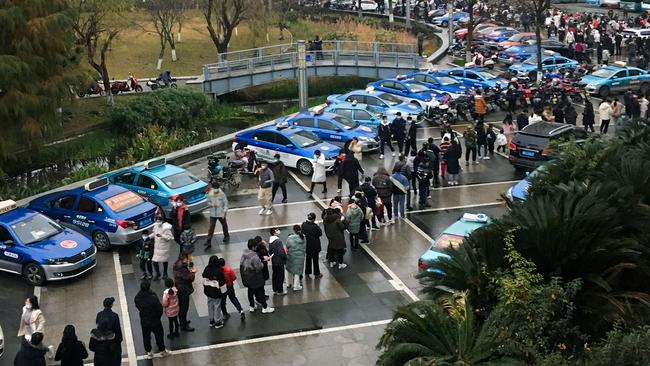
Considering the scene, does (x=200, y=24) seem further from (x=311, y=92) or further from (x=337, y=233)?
(x=337, y=233)

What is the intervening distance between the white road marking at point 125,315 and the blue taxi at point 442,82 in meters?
18.9

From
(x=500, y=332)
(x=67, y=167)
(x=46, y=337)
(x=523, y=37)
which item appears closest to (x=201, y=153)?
(x=67, y=167)

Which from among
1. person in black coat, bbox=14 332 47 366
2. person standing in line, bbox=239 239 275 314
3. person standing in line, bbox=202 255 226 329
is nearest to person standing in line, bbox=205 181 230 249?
person standing in line, bbox=239 239 275 314

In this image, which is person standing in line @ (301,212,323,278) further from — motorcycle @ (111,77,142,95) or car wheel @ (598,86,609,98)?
motorcycle @ (111,77,142,95)

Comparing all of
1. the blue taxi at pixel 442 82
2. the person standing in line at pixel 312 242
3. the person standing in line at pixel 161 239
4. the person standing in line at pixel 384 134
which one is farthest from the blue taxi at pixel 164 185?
the blue taxi at pixel 442 82

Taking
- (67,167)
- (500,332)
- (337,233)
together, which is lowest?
(67,167)

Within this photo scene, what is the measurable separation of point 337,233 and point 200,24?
148 feet

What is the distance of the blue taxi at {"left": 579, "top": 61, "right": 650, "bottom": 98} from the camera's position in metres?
34.6

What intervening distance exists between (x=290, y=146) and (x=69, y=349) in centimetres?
1333

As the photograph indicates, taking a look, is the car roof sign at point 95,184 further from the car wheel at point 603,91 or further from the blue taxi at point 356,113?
the car wheel at point 603,91

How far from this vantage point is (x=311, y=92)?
4288 centimetres

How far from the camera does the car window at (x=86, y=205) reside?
18766 millimetres

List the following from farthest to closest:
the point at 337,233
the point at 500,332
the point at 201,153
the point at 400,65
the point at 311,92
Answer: the point at 311,92, the point at 400,65, the point at 201,153, the point at 337,233, the point at 500,332

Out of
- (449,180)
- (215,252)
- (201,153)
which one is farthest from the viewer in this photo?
(201,153)
